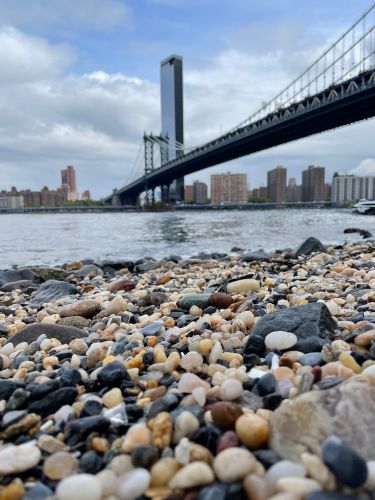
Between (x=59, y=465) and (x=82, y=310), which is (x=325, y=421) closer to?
(x=59, y=465)

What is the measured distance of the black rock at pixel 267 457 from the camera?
79 cm

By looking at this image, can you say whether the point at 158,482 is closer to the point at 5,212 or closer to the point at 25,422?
the point at 25,422

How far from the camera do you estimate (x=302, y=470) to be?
2.44 feet

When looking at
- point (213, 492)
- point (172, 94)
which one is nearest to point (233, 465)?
point (213, 492)

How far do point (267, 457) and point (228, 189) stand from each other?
63212 millimetres

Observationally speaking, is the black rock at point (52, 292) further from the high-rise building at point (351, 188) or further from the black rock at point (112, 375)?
the high-rise building at point (351, 188)

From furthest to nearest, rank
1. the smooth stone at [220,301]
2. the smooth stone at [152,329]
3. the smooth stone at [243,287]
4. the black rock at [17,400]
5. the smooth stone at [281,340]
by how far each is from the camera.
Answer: the smooth stone at [243,287] < the smooth stone at [220,301] < the smooth stone at [152,329] < the smooth stone at [281,340] < the black rock at [17,400]

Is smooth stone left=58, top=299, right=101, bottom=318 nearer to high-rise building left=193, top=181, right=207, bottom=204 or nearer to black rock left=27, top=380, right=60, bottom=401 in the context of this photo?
black rock left=27, top=380, right=60, bottom=401


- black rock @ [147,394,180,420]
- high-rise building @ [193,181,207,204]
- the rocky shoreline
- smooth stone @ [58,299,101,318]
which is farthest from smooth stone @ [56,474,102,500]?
high-rise building @ [193,181,207,204]

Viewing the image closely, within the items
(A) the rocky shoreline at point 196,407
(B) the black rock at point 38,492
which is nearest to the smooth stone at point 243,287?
(A) the rocky shoreline at point 196,407

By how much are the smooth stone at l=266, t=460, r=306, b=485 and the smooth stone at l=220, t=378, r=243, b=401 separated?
274mm

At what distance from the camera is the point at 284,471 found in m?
0.75

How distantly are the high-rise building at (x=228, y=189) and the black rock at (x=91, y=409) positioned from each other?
6126 cm

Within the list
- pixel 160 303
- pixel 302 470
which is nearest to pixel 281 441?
pixel 302 470
